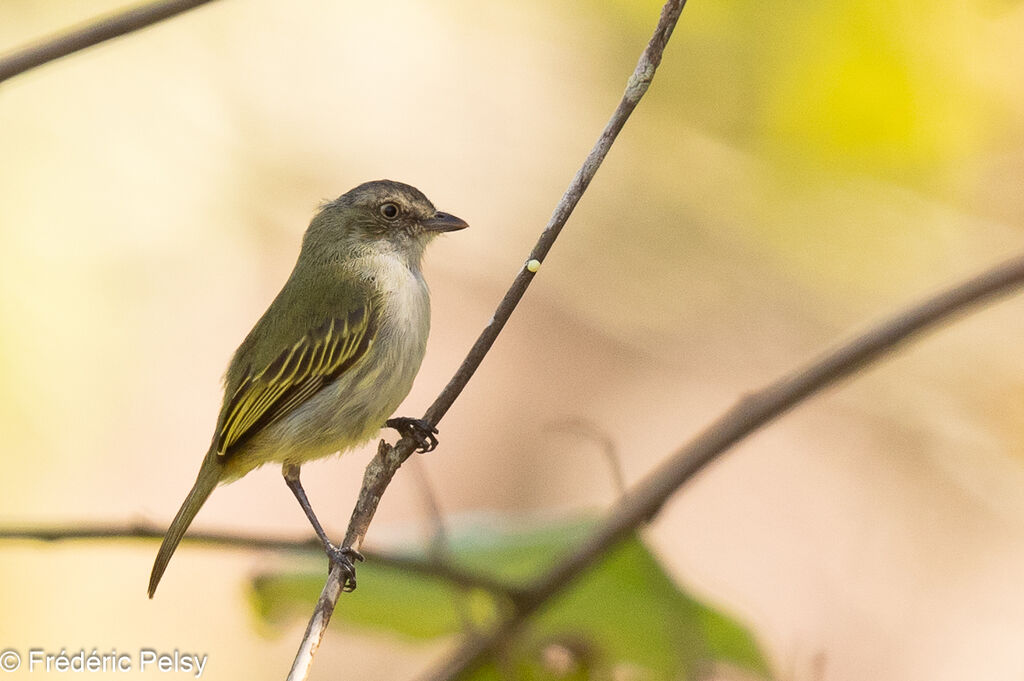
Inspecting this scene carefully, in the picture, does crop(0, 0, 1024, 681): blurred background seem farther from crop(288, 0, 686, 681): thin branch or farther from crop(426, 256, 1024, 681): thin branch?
crop(426, 256, 1024, 681): thin branch

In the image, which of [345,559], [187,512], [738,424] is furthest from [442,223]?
[738,424]

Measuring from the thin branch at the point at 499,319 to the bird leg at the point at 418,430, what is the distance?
246 mm

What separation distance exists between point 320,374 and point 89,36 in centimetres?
187

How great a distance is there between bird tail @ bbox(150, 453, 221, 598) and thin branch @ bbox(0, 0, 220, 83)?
171cm

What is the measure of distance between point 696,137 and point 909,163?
1118mm

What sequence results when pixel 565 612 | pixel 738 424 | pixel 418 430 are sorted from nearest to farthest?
pixel 738 424 < pixel 565 612 < pixel 418 430

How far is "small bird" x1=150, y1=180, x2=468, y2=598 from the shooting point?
3535 millimetres

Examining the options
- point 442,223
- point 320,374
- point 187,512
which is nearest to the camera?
point 187,512

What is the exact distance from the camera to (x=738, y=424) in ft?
→ 6.53

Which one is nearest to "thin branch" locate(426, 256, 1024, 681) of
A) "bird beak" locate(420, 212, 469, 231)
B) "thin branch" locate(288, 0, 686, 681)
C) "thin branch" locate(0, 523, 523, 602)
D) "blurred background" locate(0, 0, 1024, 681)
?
"thin branch" locate(0, 523, 523, 602)

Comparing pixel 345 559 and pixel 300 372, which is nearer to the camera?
pixel 345 559

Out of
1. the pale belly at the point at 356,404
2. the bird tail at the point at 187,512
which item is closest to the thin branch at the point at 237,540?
the bird tail at the point at 187,512

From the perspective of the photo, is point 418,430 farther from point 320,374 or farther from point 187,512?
point 187,512

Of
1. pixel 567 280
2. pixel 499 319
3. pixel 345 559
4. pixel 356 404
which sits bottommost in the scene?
pixel 345 559
